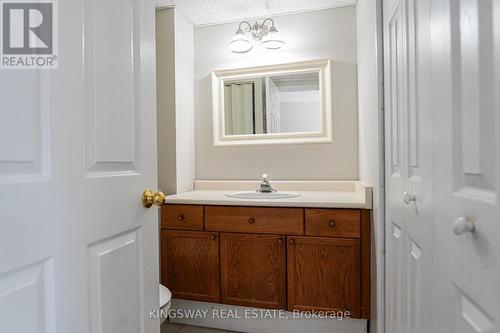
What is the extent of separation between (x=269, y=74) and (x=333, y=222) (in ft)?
4.20

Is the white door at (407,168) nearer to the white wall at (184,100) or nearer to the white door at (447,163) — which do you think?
the white door at (447,163)

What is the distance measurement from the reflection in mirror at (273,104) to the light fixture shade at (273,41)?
222 mm

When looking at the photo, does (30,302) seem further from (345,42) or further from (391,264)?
(345,42)

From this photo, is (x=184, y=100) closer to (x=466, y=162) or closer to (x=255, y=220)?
(x=255, y=220)

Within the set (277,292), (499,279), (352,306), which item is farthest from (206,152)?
(499,279)

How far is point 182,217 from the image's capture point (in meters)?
1.77

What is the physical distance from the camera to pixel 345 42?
203 centimetres

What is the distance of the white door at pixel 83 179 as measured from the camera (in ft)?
1.56

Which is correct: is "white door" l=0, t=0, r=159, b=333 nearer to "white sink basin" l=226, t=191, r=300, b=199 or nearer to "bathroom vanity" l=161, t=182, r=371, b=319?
"bathroom vanity" l=161, t=182, r=371, b=319

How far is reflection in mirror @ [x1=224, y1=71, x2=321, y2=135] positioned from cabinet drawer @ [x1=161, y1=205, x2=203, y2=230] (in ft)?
2.59

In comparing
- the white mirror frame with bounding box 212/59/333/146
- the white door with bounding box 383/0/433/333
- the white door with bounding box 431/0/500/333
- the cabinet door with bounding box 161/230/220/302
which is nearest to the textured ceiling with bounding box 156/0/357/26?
the white mirror frame with bounding box 212/59/333/146

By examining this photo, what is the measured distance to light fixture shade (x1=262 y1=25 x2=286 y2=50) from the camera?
208 centimetres

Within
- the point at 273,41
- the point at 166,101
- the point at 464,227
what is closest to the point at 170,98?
the point at 166,101

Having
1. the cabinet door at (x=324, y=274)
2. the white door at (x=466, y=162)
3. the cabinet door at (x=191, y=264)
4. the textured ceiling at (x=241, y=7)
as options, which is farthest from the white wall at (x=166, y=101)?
the white door at (x=466, y=162)
